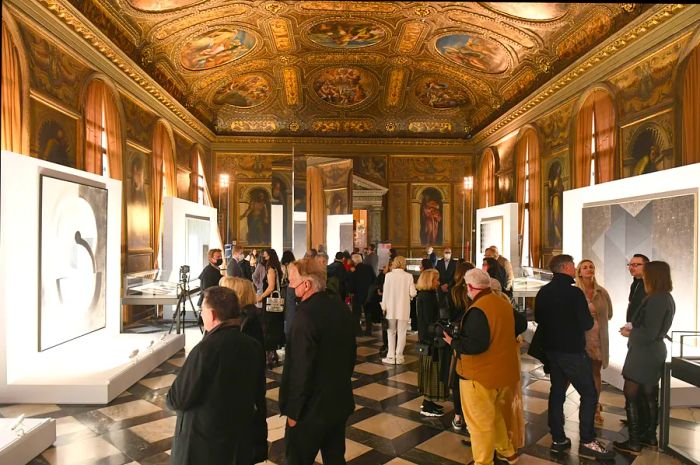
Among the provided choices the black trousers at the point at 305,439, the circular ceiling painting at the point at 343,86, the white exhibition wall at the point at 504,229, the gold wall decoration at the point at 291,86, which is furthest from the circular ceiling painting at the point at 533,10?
the black trousers at the point at 305,439

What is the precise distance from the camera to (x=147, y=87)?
1292cm

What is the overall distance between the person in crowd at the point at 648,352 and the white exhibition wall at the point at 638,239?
1441mm

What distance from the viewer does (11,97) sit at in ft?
25.5

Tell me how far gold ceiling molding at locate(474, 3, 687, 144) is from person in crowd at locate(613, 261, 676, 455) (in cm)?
625

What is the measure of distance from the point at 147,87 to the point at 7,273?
8.89 metres

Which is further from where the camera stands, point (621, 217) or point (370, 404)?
point (621, 217)

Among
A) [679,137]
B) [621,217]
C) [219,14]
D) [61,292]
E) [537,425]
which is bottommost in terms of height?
[537,425]

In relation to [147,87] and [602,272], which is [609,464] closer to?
[602,272]

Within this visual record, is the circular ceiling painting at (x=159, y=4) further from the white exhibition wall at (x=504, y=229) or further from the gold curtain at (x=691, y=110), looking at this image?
the gold curtain at (x=691, y=110)

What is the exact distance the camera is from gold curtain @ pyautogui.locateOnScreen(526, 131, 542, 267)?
13.6 m

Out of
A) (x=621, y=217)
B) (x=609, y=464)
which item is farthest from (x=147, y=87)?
(x=609, y=464)

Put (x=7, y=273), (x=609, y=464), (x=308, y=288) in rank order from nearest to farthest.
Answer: (x=308, y=288)
(x=609, y=464)
(x=7, y=273)

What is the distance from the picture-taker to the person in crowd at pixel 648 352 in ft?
14.7

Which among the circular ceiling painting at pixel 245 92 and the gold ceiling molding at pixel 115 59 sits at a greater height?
the circular ceiling painting at pixel 245 92
